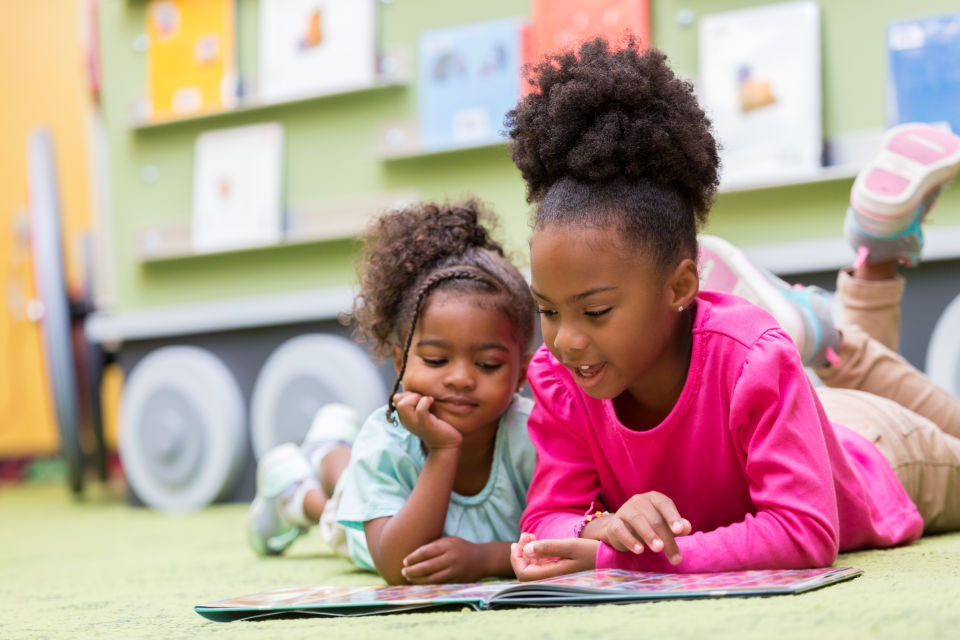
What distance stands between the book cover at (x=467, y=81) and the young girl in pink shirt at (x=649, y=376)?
1090mm

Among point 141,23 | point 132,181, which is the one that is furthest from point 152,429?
point 141,23

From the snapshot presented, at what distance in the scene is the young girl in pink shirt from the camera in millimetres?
880

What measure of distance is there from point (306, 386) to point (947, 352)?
1191 millimetres

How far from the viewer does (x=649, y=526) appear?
84 cm

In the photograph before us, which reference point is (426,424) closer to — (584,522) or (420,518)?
(420,518)

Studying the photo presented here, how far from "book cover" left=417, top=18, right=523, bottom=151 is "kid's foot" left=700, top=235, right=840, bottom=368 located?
0.77 metres

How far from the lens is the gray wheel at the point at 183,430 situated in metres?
2.29

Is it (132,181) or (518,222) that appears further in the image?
(132,181)

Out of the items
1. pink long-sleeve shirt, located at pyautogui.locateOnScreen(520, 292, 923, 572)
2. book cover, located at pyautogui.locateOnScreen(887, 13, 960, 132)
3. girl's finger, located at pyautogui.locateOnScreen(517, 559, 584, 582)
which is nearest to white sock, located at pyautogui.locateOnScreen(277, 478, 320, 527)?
pink long-sleeve shirt, located at pyautogui.locateOnScreen(520, 292, 923, 572)

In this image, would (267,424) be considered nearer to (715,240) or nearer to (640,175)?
(715,240)

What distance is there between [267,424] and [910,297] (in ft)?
4.09

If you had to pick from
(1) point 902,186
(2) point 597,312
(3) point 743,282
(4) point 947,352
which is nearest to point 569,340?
(2) point 597,312

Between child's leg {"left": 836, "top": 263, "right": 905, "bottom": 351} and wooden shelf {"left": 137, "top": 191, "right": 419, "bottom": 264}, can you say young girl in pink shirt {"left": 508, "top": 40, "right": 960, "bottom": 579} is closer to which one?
child's leg {"left": 836, "top": 263, "right": 905, "bottom": 351}

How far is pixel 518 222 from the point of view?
2064 mm
